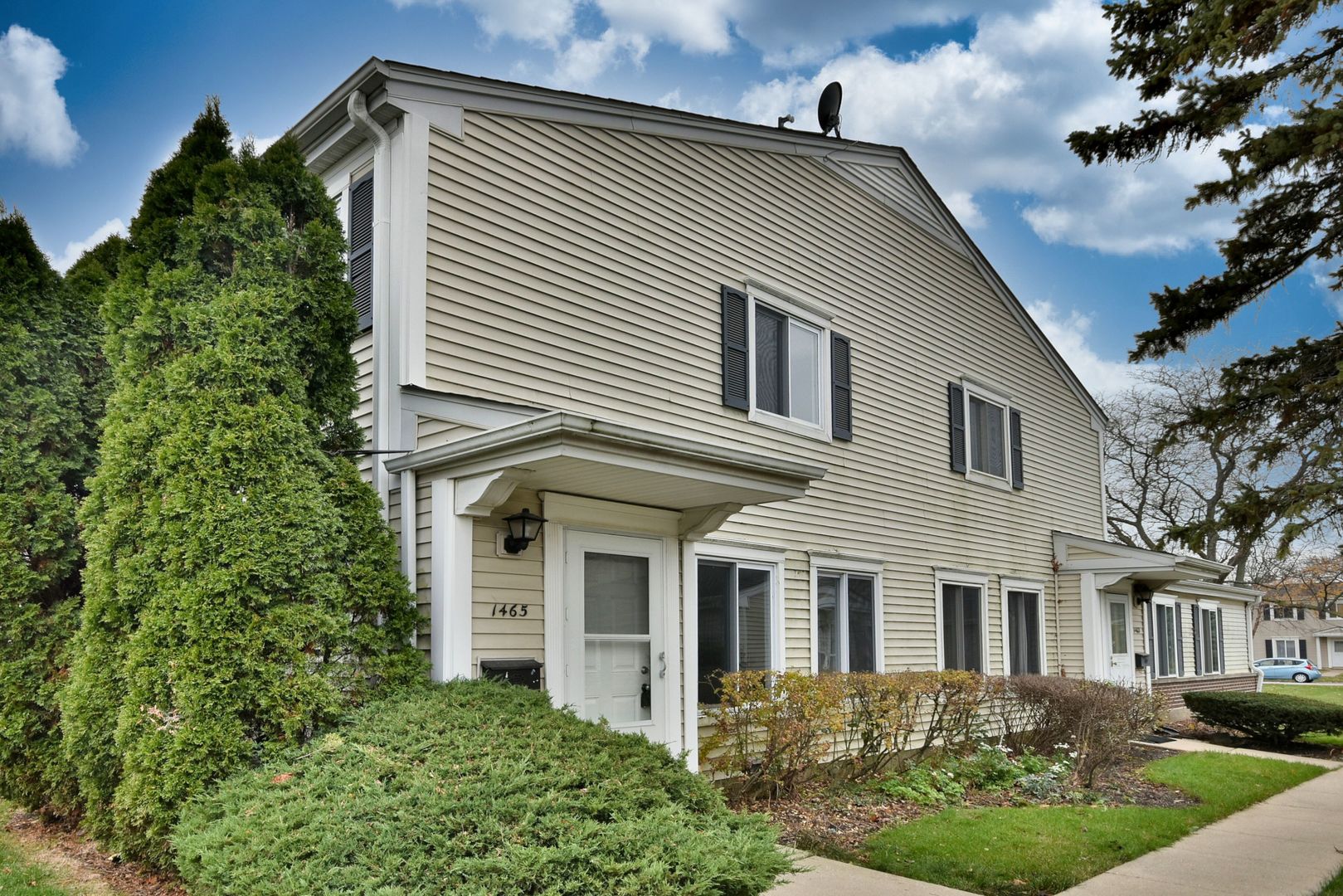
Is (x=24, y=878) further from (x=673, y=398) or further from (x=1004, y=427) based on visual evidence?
(x=1004, y=427)

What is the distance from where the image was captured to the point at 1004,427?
47.3ft

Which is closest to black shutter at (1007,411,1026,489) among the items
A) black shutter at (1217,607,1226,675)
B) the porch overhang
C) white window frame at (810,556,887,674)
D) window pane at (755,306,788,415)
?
white window frame at (810,556,887,674)

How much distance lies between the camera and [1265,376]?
25.6 feet

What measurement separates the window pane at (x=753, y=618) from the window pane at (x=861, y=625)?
1.57m

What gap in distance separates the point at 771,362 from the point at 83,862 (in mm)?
6952

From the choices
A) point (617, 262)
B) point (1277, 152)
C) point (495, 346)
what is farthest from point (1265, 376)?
point (495, 346)

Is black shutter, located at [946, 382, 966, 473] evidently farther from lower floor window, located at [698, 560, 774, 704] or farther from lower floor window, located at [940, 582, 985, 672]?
lower floor window, located at [698, 560, 774, 704]

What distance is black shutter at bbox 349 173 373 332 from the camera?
7.32 meters

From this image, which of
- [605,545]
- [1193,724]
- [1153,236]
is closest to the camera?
[605,545]

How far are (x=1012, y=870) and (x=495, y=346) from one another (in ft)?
16.6

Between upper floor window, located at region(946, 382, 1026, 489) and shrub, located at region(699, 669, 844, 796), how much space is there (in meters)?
5.54

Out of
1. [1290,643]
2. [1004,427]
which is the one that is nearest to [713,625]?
[1004,427]

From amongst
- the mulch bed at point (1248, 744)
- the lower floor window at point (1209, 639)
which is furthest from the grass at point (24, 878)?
the lower floor window at point (1209, 639)

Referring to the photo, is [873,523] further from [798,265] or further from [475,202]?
[475,202]
